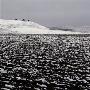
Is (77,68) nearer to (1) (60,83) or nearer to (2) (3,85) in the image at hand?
(1) (60,83)

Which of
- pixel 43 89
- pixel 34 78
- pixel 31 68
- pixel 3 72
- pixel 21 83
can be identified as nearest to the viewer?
pixel 43 89

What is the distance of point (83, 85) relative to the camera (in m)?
41.8

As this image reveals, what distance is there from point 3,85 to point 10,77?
6304 mm

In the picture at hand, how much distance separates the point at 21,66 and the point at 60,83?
19103 mm

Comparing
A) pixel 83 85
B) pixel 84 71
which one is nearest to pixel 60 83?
pixel 83 85

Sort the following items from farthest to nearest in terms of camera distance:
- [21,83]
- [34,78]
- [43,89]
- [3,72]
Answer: [3,72] < [34,78] < [21,83] < [43,89]

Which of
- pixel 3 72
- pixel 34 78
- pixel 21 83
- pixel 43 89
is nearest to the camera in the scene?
pixel 43 89

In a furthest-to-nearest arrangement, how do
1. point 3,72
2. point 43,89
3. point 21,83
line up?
point 3,72
point 21,83
point 43,89

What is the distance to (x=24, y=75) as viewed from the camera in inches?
1969

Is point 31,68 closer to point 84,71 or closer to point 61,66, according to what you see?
point 61,66

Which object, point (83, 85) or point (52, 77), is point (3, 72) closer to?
point (52, 77)

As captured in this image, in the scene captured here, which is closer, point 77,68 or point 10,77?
point 10,77


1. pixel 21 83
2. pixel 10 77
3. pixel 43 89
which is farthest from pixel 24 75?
pixel 43 89

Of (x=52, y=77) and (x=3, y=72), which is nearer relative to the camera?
(x=52, y=77)
